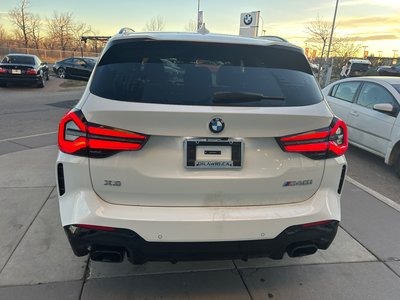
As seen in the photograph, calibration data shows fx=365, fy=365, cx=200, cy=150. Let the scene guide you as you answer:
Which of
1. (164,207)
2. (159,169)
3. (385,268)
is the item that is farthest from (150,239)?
(385,268)

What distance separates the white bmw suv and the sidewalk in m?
0.57

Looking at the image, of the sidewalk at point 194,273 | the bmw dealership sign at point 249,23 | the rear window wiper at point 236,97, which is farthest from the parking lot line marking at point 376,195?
the bmw dealership sign at point 249,23

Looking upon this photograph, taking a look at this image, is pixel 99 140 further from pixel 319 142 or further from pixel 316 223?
pixel 316 223

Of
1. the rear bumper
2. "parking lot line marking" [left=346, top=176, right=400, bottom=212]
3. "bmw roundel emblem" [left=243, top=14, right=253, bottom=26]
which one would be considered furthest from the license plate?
"bmw roundel emblem" [left=243, top=14, right=253, bottom=26]

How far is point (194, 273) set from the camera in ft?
9.81

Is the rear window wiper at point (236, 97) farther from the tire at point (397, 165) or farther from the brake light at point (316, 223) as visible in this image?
the tire at point (397, 165)

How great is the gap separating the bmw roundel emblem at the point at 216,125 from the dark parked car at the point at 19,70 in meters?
17.2

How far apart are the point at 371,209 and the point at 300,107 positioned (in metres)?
2.69

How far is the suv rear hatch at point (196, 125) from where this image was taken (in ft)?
7.08

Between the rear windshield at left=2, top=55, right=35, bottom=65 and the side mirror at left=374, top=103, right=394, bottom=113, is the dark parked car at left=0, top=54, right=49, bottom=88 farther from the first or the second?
the side mirror at left=374, top=103, right=394, bottom=113

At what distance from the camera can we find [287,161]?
2.30 metres

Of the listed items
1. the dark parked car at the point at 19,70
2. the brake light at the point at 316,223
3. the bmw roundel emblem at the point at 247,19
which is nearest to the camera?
the brake light at the point at 316,223

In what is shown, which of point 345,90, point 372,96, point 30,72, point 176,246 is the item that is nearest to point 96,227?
point 176,246

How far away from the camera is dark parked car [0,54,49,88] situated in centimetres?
1677
